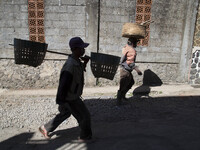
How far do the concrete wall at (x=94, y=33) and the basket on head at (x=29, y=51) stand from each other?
118 inches

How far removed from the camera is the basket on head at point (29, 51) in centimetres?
326

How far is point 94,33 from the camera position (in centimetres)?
628

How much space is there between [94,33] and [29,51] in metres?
3.30

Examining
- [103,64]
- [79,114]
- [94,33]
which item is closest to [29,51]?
[103,64]

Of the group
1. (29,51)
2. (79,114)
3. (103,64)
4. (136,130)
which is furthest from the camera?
(136,130)

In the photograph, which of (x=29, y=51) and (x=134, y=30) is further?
(x=134, y=30)

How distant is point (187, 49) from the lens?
6711mm

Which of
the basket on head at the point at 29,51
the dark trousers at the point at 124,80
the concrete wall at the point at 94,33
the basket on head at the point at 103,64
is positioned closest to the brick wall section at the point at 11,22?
the concrete wall at the point at 94,33

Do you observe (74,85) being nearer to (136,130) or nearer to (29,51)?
(29,51)

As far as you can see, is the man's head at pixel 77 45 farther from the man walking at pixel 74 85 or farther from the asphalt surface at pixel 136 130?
the asphalt surface at pixel 136 130

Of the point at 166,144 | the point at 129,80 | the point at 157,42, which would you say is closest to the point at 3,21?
the point at 129,80

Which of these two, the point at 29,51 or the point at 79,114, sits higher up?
the point at 29,51

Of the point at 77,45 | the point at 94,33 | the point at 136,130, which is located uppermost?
the point at 94,33

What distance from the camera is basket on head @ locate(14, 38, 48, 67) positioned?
3.26 m
